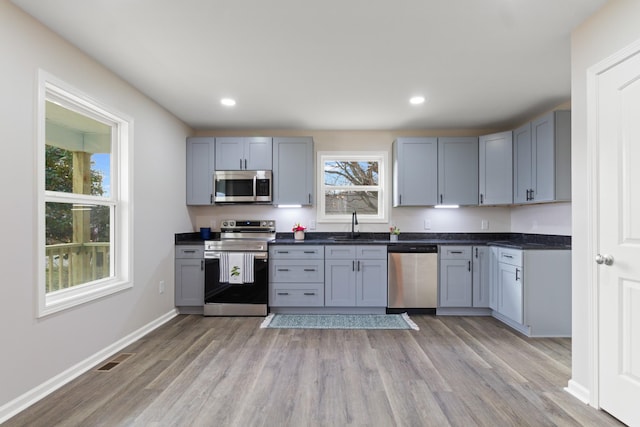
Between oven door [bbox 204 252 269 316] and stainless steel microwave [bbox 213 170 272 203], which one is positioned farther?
stainless steel microwave [bbox 213 170 272 203]

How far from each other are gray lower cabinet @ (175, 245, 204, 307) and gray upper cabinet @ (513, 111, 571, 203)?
12.9ft

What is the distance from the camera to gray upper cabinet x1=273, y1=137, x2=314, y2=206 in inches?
169

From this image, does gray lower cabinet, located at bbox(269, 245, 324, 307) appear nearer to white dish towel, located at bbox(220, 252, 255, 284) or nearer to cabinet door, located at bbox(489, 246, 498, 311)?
white dish towel, located at bbox(220, 252, 255, 284)

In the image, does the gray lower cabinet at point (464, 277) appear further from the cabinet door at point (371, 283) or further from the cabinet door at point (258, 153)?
the cabinet door at point (258, 153)

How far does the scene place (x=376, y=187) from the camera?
4.61m

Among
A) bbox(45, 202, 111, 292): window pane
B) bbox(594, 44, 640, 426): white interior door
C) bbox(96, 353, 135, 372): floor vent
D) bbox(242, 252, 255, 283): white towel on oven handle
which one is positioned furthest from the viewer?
bbox(242, 252, 255, 283): white towel on oven handle

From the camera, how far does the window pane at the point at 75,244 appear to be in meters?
2.36

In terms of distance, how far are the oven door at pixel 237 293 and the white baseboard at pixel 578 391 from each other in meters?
2.90

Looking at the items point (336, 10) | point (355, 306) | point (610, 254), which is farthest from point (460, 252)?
point (336, 10)

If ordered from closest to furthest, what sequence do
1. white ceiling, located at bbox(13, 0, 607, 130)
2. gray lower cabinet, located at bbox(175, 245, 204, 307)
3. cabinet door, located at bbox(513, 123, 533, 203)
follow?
white ceiling, located at bbox(13, 0, 607, 130) → cabinet door, located at bbox(513, 123, 533, 203) → gray lower cabinet, located at bbox(175, 245, 204, 307)

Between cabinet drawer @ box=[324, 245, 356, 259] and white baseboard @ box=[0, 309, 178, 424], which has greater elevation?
cabinet drawer @ box=[324, 245, 356, 259]

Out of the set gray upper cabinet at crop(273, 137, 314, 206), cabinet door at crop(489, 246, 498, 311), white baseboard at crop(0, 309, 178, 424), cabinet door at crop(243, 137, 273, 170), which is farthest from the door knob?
white baseboard at crop(0, 309, 178, 424)

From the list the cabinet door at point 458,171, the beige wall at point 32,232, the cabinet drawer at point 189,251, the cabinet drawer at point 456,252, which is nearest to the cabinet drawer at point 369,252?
the cabinet drawer at point 456,252

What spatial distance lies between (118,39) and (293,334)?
2.90 meters
